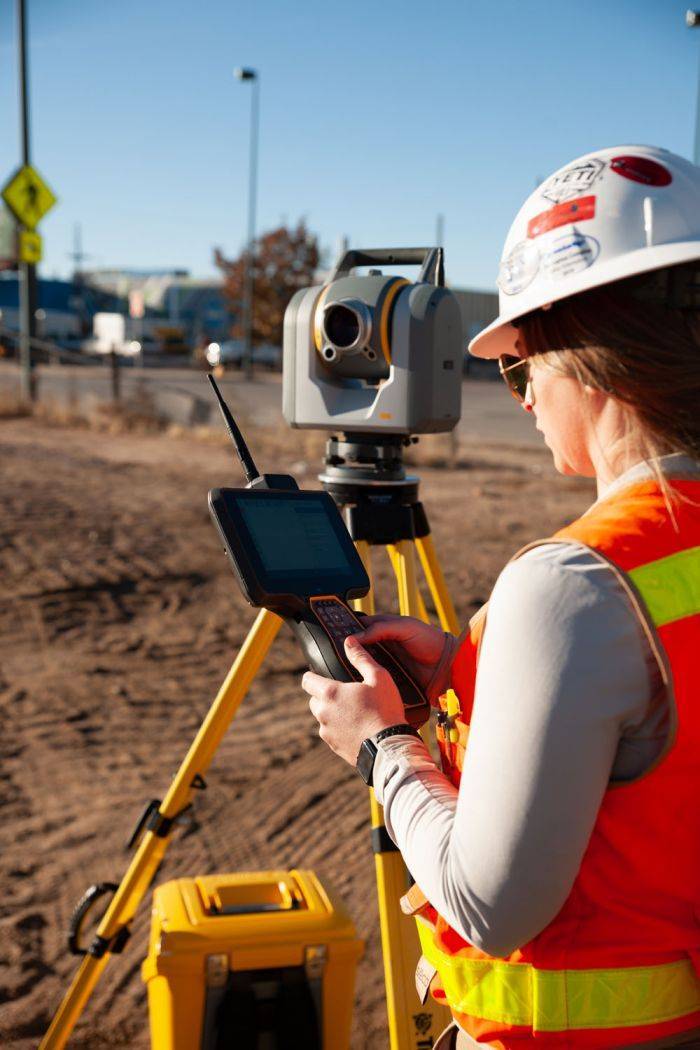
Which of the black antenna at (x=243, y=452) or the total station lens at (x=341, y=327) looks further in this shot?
the total station lens at (x=341, y=327)

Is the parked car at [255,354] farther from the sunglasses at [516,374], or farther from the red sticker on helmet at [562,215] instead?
the red sticker on helmet at [562,215]

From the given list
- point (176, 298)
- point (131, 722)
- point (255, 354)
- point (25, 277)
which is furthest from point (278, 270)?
point (131, 722)

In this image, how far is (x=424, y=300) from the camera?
221 centimetres

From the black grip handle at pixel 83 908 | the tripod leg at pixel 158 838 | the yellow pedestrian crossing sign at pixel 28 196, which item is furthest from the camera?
the yellow pedestrian crossing sign at pixel 28 196

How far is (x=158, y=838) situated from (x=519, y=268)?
1.59 metres

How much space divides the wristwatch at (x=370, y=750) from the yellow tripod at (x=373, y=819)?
766mm

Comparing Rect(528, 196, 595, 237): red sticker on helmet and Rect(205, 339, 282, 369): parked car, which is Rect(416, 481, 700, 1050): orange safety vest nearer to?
Rect(528, 196, 595, 237): red sticker on helmet

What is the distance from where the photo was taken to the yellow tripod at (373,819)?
2047mm

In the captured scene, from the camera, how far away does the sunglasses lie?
1247 mm

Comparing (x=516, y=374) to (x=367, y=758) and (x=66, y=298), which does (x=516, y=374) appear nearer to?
(x=367, y=758)

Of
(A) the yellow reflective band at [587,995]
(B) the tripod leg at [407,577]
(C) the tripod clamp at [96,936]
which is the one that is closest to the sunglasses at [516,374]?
(A) the yellow reflective band at [587,995]

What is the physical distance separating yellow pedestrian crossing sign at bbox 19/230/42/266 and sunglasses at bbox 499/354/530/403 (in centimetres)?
1318

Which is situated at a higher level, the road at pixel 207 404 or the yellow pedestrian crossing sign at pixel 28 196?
the yellow pedestrian crossing sign at pixel 28 196

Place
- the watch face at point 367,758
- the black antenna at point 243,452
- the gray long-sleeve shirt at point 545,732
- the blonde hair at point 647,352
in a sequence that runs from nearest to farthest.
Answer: the gray long-sleeve shirt at point 545,732 → the blonde hair at point 647,352 → the watch face at point 367,758 → the black antenna at point 243,452
